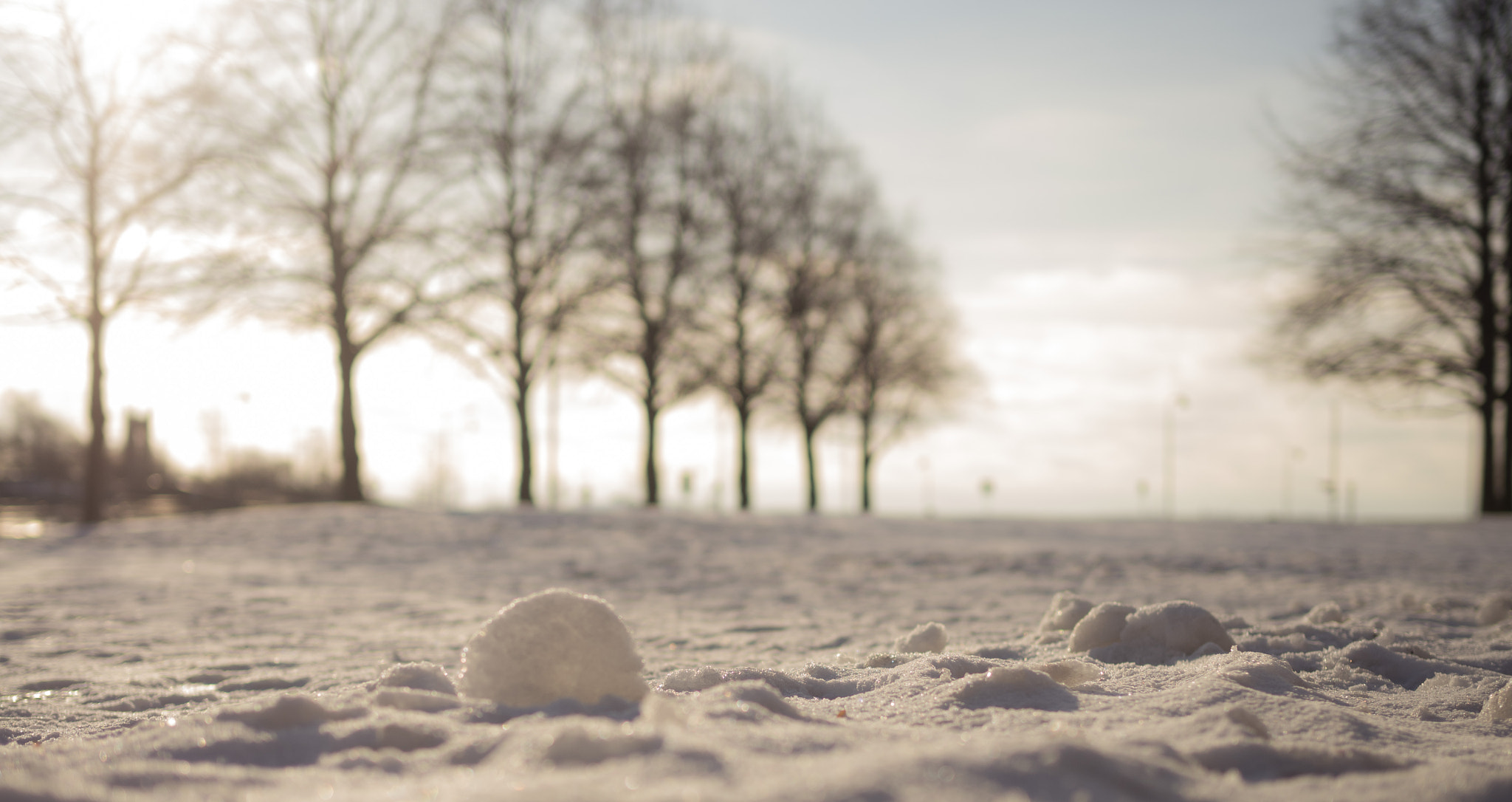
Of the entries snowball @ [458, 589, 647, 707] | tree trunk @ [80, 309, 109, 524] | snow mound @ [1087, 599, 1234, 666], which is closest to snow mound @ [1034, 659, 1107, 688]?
snow mound @ [1087, 599, 1234, 666]

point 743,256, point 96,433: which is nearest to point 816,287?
point 743,256

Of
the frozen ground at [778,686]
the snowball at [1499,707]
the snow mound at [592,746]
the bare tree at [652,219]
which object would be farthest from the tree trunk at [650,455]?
the snow mound at [592,746]

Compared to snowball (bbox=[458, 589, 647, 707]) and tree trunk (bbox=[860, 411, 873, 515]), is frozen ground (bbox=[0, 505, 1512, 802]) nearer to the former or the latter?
snowball (bbox=[458, 589, 647, 707])

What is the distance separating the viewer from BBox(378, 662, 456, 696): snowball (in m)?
2.72

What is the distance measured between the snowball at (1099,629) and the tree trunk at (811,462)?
69.9 feet

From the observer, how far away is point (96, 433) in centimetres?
1433

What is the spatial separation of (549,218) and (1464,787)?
55.4ft

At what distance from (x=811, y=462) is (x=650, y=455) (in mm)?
6536

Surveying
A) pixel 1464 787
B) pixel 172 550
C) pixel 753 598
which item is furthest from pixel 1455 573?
pixel 172 550

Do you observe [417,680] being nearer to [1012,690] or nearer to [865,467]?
[1012,690]

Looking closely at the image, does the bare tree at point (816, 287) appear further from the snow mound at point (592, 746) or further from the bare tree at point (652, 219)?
the snow mound at point (592, 746)

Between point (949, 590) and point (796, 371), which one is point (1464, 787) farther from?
point (796, 371)

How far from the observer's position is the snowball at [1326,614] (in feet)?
14.3

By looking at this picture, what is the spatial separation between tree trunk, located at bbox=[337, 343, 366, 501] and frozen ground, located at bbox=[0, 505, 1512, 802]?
746 centimetres
